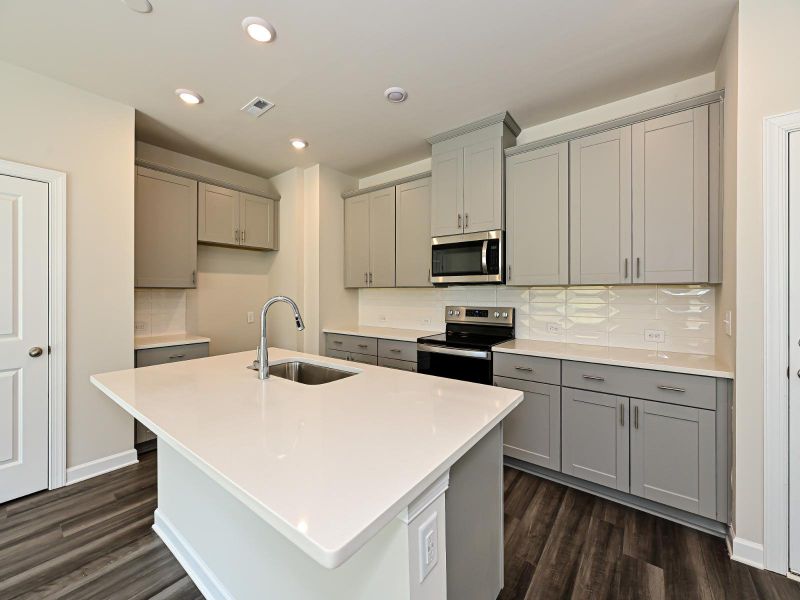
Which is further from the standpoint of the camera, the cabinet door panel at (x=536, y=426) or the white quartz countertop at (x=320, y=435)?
the cabinet door panel at (x=536, y=426)

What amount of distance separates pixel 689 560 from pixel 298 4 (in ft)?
10.8

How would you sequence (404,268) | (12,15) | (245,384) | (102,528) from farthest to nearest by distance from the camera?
(404,268), (102,528), (12,15), (245,384)

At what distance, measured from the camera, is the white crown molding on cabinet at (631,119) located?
2023mm

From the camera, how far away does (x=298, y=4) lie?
1707mm

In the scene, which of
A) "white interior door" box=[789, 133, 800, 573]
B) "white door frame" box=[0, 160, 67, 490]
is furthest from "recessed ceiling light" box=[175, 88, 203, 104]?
"white interior door" box=[789, 133, 800, 573]

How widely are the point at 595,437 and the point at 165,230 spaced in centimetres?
373

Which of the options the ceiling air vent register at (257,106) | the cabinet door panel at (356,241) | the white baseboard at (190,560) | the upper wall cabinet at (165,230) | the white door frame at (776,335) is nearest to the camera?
the white baseboard at (190,560)

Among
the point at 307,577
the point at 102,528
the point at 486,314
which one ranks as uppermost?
the point at 486,314

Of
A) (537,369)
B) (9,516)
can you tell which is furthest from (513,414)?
(9,516)

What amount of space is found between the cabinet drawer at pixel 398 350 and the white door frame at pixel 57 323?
232cm

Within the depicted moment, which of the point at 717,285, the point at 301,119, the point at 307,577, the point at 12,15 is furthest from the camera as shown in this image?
the point at 301,119

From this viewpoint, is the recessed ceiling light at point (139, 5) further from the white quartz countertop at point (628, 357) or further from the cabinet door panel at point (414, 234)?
the white quartz countertop at point (628, 357)

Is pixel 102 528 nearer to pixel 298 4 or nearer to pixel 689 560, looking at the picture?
pixel 298 4

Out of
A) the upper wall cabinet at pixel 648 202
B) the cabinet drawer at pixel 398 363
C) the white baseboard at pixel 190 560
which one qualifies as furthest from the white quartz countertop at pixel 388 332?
the white baseboard at pixel 190 560
